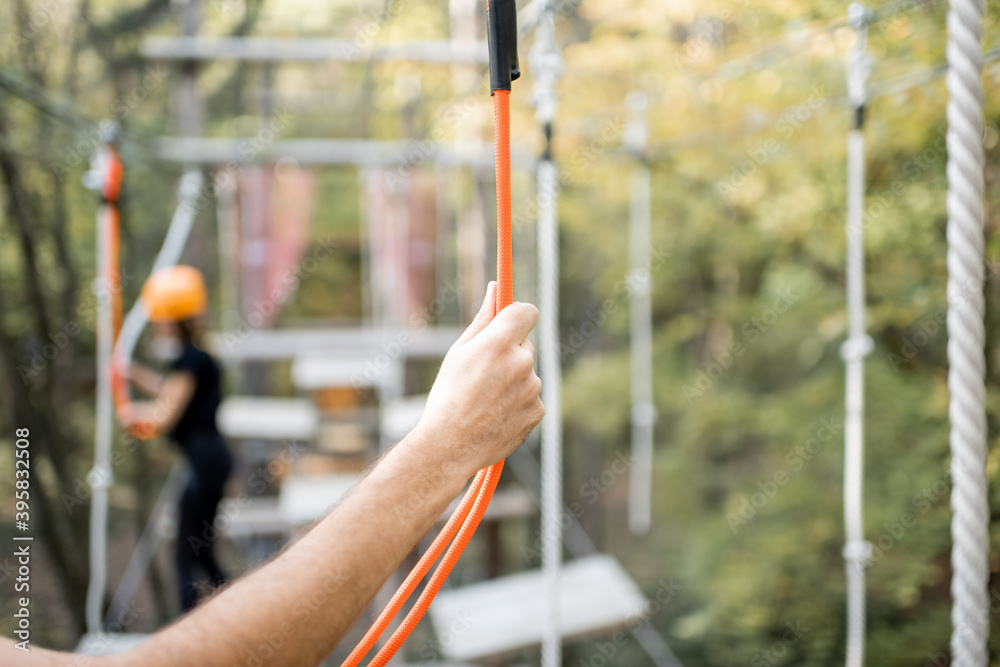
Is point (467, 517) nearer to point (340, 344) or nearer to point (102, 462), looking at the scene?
point (102, 462)

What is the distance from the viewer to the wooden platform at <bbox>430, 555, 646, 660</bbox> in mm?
2043

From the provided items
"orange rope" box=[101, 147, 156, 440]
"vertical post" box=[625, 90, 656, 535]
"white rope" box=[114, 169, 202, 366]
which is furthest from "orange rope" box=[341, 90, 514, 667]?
"vertical post" box=[625, 90, 656, 535]

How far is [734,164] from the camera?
3.23 meters

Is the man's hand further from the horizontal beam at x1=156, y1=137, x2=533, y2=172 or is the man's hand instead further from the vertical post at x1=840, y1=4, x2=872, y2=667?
the horizontal beam at x1=156, y1=137, x2=533, y2=172

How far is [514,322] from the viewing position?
0.55 meters

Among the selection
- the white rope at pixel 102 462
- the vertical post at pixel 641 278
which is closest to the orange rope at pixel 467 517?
the white rope at pixel 102 462

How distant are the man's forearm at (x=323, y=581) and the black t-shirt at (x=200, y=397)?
2.27 m

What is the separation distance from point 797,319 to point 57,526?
337cm

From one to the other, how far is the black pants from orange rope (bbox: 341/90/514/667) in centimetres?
224

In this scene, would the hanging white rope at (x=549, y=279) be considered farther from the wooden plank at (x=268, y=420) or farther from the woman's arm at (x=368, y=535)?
the wooden plank at (x=268, y=420)

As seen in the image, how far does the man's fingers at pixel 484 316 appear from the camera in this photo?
22.8 inches

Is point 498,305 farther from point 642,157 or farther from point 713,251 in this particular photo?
point 713,251

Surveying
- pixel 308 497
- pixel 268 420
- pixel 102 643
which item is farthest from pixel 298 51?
pixel 102 643

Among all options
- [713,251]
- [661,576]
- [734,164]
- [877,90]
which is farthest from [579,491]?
[877,90]
